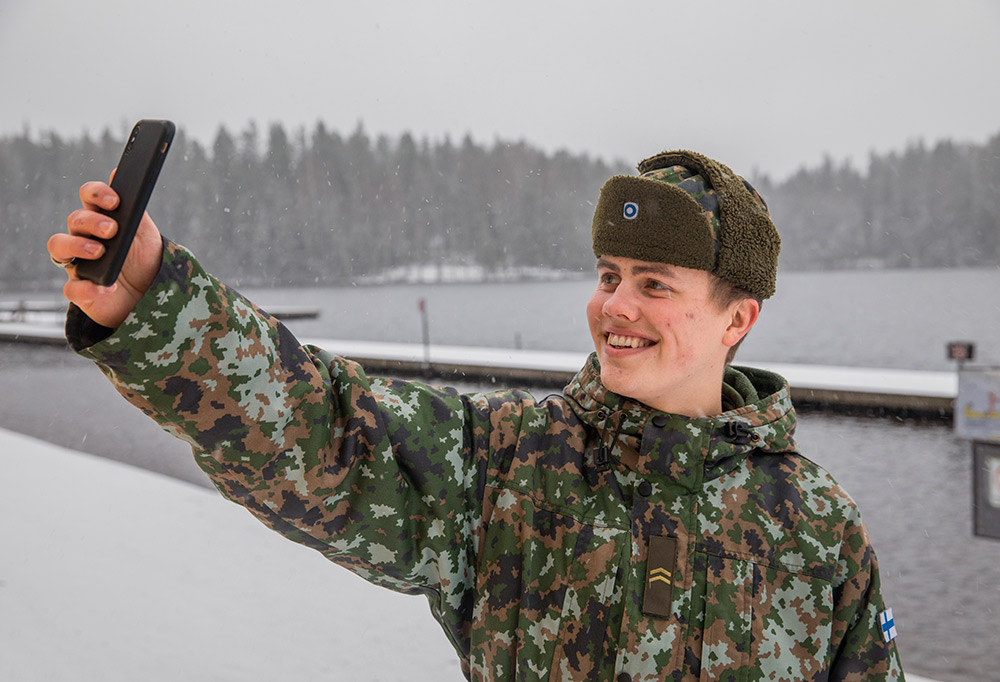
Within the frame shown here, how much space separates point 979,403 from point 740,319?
5551mm

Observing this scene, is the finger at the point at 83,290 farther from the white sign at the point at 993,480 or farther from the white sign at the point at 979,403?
the white sign at the point at 979,403

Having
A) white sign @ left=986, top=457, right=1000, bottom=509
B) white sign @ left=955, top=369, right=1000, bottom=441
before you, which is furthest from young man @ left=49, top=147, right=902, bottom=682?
white sign @ left=955, top=369, right=1000, bottom=441

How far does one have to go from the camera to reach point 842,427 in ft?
43.8

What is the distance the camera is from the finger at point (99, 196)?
628 mm

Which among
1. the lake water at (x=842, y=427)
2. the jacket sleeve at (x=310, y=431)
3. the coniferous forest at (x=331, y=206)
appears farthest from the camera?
Answer: the lake water at (x=842, y=427)

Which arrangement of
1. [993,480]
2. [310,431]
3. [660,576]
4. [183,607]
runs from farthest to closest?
[993,480] → [183,607] → [660,576] → [310,431]

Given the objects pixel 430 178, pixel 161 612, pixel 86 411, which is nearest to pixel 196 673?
pixel 161 612

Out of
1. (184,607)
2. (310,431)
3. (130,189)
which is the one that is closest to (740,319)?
(310,431)

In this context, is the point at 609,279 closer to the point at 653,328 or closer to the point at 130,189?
the point at 653,328

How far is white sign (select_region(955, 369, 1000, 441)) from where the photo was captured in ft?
18.3

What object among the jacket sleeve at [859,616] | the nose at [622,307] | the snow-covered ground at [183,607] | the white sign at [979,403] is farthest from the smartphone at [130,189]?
the white sign at [979,403]

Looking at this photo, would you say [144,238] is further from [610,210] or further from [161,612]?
[161,612]

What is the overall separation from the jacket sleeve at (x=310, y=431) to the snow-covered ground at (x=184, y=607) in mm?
1780

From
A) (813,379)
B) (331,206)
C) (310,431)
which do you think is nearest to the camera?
(310,431)
